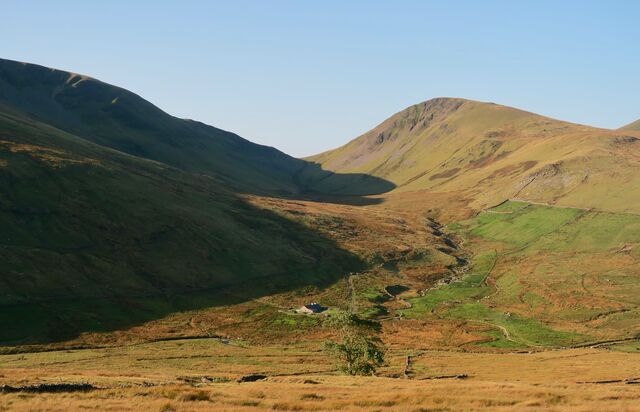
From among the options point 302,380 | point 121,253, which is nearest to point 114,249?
point 121,253

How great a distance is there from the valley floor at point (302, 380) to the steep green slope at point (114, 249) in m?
22.4

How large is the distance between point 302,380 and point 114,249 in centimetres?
9881

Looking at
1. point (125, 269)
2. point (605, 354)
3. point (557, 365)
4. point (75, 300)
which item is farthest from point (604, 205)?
point (75, 300)

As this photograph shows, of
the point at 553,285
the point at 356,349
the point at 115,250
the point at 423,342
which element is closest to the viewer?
the point at 356,349

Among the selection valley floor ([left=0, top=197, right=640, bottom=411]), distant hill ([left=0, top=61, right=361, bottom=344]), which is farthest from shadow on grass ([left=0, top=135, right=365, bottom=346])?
valley floor ([left=0, top=197, right=640, bottom=411])

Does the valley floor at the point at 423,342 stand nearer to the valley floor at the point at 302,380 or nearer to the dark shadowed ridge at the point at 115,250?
the valley floor at the point at 302,380

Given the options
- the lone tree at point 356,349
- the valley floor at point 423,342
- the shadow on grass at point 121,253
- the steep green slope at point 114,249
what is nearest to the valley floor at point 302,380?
the valley floor at point 423,342

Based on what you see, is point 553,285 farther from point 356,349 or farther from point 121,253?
point 121,253

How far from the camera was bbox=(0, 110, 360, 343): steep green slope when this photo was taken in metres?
109

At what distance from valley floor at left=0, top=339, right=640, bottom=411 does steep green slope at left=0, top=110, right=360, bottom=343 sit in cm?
2237

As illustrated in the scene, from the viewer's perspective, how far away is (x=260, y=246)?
169 metres

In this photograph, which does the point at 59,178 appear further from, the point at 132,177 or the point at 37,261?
the point at 37,261

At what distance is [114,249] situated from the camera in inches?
5477

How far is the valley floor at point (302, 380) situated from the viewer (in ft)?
113
